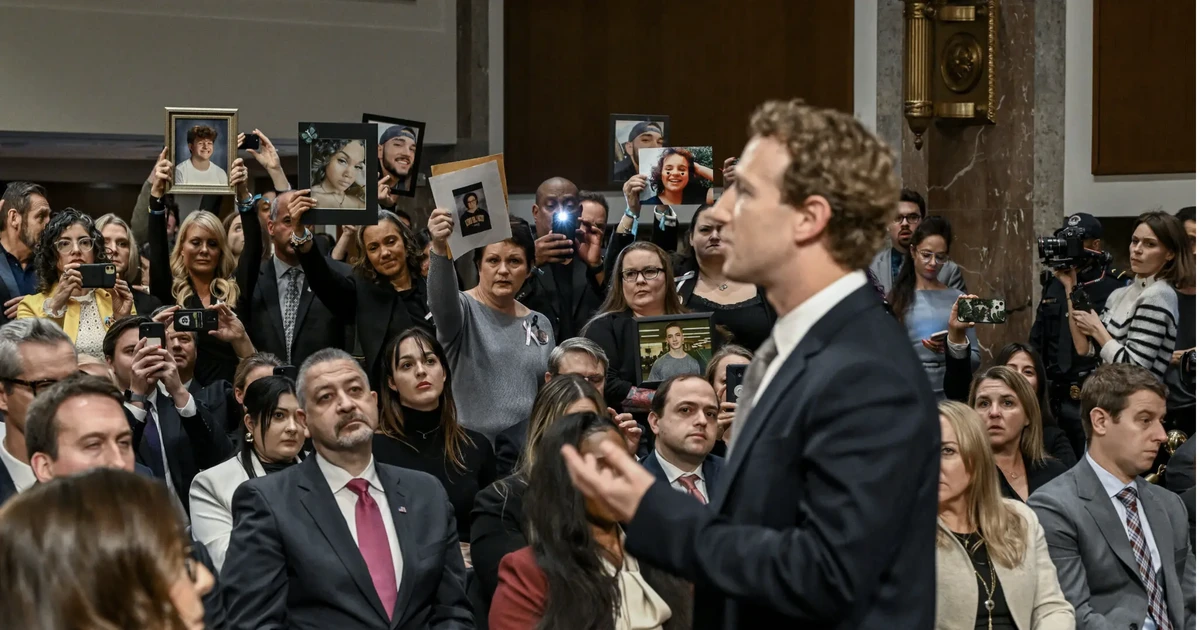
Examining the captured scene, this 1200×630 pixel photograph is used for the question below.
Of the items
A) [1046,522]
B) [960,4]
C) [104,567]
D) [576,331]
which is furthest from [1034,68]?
[104,567]

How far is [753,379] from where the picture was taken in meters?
1.81

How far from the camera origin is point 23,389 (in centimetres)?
342

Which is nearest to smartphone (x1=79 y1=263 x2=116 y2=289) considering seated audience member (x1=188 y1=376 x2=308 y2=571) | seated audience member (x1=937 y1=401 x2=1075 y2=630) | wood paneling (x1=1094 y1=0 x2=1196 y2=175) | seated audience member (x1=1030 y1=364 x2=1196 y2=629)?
seated audience member (x1=188 y1=376 x2=308 y2=571)

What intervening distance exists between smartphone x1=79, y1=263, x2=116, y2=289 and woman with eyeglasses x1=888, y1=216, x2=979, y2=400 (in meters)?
2.92

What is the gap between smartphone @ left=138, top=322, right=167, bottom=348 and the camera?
434 centimetres

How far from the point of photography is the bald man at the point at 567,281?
5.84m

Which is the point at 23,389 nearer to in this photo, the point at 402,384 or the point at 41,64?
the point at 402,384

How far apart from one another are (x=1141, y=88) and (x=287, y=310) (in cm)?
472

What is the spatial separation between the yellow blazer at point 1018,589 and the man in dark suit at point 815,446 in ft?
5.79

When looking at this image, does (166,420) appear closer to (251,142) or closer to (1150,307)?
(251,142)

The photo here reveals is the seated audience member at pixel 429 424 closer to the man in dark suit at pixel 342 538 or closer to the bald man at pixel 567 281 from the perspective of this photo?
the man in dark suit at pixel 342 538

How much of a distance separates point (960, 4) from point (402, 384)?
445 cm

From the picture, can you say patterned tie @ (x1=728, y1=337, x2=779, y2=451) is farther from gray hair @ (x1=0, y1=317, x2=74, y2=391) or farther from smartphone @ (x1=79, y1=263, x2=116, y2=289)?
smartphone @ (x1=79, y1=263, x2=116, y2=289)

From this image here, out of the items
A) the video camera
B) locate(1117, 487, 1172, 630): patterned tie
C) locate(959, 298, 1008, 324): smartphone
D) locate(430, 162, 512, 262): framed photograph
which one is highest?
locate(430, 162, 512, 262): framed photograph
